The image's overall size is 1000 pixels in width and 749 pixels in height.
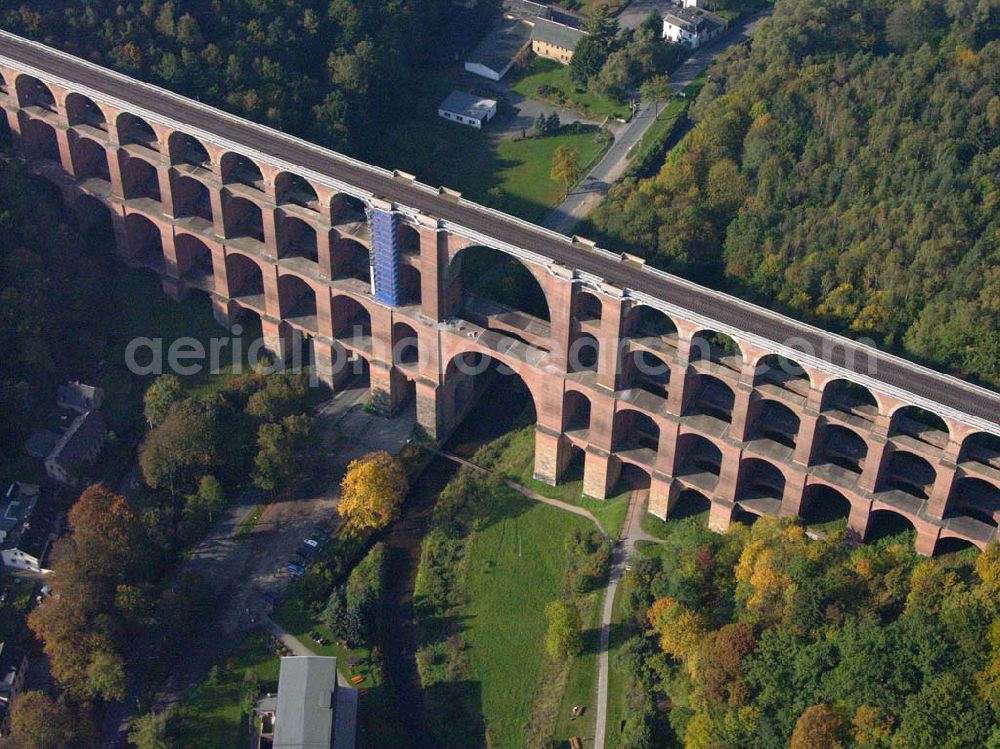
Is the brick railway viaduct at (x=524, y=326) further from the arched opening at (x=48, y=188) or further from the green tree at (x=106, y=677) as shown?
the green tree at (x=106, y=677)

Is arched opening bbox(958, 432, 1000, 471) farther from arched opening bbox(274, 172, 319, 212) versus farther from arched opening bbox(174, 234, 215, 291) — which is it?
arched opening bbox(174, 234, 215, 291)

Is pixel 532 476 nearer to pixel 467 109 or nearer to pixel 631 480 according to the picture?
pixel 631 480

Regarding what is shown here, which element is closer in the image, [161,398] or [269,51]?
[161,398]

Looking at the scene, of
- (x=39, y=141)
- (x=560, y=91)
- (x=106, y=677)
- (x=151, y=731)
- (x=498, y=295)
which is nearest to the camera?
(x=151, y=731)

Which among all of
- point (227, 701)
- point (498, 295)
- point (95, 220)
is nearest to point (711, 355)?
point (498, 295)

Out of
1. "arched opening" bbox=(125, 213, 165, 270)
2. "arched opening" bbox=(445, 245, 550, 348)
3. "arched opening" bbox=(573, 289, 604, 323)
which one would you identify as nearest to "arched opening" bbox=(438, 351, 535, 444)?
"arched opening" bbox=(445, 245, 550, 348)

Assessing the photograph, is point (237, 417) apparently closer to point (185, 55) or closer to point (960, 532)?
point (185, 55)

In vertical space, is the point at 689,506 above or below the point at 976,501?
below

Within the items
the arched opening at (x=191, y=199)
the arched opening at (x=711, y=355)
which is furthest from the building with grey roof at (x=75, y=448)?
the arched opening at (x=711, y=355)
